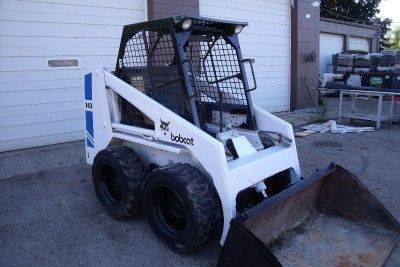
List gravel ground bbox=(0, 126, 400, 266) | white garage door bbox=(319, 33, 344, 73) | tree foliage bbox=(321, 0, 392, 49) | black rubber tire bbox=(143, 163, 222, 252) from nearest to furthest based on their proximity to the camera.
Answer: black rubber tire bbox=(143, 163, 222, 252) < gravel ground bbox=(0, 126, 400, 266) < white garage door bbox=(319, 33, 344, 73) < tree foliage bbox=(321, 0, 392, 49)

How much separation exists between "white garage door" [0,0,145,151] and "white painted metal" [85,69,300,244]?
250 cm

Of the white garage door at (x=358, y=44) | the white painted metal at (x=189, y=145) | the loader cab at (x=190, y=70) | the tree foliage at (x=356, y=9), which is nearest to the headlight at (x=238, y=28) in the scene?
the loader cab at (x=190, y=70)

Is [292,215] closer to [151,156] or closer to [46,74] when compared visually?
[151,156]

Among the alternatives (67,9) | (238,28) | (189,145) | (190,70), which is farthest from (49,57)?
(189,145)

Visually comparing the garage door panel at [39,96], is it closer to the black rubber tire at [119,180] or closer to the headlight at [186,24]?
the black rubber tire at [119,180]

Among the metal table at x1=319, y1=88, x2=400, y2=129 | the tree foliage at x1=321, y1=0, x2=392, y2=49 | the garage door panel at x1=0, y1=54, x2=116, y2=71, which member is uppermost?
the tree foliage at x1=321, y1=0, x2=392, y2=49

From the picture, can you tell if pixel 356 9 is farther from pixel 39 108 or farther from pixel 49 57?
pixel 39 108

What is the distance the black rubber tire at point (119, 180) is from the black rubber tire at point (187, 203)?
330 millimetres

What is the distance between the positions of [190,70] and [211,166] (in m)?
1.15

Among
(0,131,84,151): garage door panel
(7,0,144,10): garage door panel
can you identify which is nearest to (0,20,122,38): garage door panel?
(7,0,144,10): garage door panel

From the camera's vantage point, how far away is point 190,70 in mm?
3959

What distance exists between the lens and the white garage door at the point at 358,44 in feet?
57.2

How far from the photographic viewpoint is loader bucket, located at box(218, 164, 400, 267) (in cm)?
298

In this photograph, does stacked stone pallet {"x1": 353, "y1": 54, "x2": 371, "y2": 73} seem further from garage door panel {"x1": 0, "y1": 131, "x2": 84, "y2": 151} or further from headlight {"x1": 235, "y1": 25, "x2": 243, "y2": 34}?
headlight {"x1": 235, "y1": 25, "x2": 243, "y2": 34}
